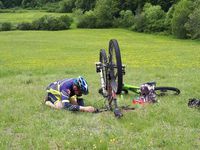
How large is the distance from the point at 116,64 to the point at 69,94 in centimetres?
180

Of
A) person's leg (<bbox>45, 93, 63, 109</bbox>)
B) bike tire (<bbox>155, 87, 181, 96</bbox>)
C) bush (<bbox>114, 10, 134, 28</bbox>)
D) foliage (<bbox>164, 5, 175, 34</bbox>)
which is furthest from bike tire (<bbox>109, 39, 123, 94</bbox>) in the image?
bush (<bbox>114, 10, 134, 28</bbox>)

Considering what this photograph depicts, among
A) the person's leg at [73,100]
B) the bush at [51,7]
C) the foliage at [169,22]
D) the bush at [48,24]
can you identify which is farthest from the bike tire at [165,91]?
the bush at [51,7]

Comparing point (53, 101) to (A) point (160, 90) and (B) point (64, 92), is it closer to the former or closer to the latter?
(B) point (64, 92)

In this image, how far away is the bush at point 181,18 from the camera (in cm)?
10175

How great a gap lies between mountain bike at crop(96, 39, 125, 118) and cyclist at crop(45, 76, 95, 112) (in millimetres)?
542

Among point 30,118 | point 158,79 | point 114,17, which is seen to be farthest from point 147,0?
point 30,118

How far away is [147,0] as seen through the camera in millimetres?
146625

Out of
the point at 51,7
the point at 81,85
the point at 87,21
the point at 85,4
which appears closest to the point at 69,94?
the point at 81,85

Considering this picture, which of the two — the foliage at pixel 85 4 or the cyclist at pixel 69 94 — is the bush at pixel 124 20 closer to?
the foliage at pixel 85 4

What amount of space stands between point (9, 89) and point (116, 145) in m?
8.63

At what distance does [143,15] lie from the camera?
404ft

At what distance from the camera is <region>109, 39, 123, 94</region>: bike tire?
10211mm

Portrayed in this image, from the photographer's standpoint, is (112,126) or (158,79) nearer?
(112,126)

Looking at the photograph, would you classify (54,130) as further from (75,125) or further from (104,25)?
(104,25)
